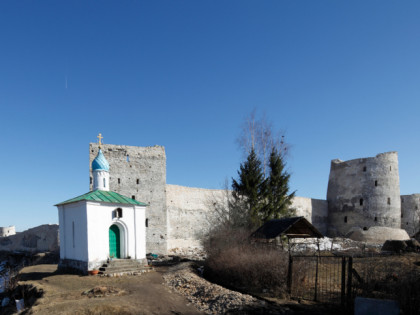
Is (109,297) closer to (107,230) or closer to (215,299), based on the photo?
(215,299)

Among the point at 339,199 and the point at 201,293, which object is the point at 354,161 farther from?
the point at 201,293

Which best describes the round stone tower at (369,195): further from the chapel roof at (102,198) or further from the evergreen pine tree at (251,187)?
the chapel roof at (102,198)

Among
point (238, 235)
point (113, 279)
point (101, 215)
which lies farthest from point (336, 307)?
point (101, 215)

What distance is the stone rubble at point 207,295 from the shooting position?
8.35 metres

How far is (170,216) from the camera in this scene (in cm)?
2309

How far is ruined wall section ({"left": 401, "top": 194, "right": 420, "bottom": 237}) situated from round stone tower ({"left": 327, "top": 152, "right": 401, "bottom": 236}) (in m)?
2.77

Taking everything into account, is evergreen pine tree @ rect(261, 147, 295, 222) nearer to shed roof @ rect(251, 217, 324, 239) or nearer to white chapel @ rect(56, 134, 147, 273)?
shed roof @ rect(251, 217, 324, 239)

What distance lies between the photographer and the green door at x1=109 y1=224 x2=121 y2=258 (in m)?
14.6

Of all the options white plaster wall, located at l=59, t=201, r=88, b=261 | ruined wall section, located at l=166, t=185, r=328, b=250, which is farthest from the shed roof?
ruined wall section, located at l=166, t=185, r=328, b=250

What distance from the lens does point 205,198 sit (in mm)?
25469

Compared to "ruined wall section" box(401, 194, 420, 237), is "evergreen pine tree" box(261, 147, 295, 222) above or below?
above

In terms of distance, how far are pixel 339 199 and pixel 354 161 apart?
4.60m

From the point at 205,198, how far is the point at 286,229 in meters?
13.6

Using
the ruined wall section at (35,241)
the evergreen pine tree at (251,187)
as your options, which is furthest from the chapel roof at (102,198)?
the ruined wall section at (35,241)
